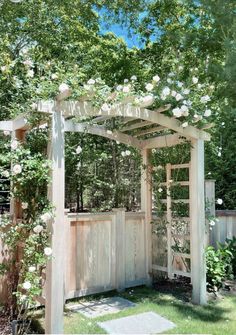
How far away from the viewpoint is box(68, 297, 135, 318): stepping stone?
370 centimetres

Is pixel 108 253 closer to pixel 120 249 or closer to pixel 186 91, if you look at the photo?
pixel 120 249

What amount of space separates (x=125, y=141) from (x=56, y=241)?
206 cm

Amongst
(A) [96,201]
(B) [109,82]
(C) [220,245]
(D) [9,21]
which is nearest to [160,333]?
(C) [220,245]

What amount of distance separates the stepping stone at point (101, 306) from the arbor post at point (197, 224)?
2.68 feet

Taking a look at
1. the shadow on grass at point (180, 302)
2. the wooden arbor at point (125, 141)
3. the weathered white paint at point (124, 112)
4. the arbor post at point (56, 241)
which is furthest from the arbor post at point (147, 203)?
the arbor post at point (56, 241)

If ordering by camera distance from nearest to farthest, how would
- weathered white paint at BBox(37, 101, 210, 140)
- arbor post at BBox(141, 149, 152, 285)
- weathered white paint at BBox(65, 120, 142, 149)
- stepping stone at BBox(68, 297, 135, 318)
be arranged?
1. weathered white paint at BBox(37, 101, 210, 140)
2. stepping stone at BBox(68, 297, 135, 318)
3. weathered white paint at BBox(65, 120, 142, 149)
4. arbor post at BBox(141, 149, 152, 285)

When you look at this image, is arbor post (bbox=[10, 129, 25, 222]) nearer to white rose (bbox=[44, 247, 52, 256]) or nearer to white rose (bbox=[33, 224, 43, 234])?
white rose (bbox=[33, 224, 43, 234])

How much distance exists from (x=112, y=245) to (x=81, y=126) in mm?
1603

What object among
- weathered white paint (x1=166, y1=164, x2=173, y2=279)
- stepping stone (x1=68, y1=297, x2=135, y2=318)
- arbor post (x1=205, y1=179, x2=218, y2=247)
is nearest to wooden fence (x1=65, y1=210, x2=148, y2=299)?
stepping stone (x1=68, y1=297, x2=135, y2=318)

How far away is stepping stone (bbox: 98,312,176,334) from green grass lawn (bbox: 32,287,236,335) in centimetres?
8

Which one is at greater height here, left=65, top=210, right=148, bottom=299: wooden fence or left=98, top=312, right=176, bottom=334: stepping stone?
left=65, top=210, right=148, bottom=299: wooden fence

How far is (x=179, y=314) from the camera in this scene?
362 centimetres

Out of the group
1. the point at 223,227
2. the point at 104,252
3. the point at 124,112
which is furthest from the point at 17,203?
the point at 223,227

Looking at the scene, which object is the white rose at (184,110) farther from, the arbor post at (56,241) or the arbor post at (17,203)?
the arbor post at (17,203)
